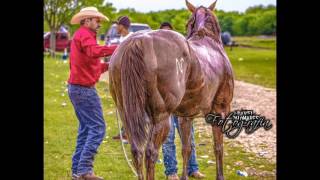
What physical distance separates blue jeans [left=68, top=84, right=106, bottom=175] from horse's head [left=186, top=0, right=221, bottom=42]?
1.18m

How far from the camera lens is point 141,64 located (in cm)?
511

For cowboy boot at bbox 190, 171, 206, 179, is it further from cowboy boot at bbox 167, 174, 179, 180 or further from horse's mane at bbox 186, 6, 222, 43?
horse's mane at bbox 186, 6, 222, 43

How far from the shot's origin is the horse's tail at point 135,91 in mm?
5105

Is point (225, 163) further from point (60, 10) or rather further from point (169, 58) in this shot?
point (60, 10)

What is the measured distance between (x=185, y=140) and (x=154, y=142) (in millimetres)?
969

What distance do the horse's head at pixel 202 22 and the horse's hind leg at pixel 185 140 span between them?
2.91ft

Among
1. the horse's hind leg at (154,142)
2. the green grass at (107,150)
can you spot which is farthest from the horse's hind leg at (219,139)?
the horse's hind leg at (154,142)

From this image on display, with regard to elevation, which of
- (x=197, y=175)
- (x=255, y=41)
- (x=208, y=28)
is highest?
(x=208, y=28)

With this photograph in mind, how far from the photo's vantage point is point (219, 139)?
6.24 meters

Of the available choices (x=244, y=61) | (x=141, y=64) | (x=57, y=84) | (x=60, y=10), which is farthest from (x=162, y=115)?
(x=57, y=84)

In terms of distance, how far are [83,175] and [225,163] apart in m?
1.67

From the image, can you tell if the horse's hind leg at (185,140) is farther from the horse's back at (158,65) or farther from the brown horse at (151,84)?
the horse's back at (158,65)

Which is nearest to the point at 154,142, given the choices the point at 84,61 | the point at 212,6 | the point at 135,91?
the point at 135,91

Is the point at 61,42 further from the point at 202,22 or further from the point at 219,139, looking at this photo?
the point at 219,139
